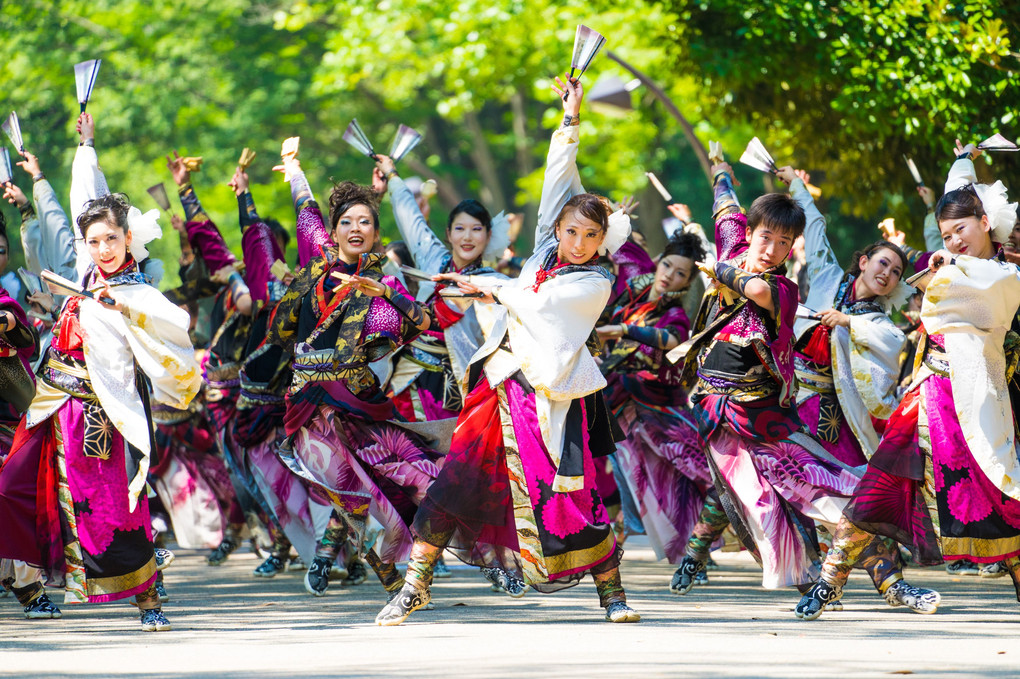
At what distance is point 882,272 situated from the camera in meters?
6.90

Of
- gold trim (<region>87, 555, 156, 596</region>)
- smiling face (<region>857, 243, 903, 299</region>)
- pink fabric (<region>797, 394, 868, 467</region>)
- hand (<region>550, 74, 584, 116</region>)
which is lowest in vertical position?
gold trim (<region>87, 555, 156, 596</region>)

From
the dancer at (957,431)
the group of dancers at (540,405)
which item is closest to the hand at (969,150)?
the group of dancers at (540,405)

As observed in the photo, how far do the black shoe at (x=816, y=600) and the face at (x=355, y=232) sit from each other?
2.68m

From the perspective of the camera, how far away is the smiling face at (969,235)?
5672mm

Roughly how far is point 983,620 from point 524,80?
44.6 feet

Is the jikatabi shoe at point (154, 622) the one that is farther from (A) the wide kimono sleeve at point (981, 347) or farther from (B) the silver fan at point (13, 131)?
(A) the wide kimono sleeve at point (981, 347)

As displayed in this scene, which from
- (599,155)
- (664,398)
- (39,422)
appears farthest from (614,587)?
(599,155)

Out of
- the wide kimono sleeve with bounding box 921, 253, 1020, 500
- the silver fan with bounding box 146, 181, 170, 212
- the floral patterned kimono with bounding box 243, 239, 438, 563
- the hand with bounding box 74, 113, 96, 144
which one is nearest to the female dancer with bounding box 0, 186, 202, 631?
the hand with bounding box 74, 113, 96, 144

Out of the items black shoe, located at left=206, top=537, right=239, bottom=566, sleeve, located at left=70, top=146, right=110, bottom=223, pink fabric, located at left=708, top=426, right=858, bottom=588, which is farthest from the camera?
black shoe, located at left=206, top=537, right=239, bottom=566

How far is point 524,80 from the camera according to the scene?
18.2 meters

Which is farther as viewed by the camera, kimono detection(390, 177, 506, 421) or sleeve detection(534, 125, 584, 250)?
kimono detection(390, 177, 506, 421)

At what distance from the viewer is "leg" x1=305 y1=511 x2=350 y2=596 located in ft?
21.9

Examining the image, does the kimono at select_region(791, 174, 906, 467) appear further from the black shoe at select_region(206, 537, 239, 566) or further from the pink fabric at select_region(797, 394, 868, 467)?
the black shoe at select_region(206, 537, 239, 566)

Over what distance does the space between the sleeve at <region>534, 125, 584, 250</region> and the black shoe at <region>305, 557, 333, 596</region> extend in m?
2.08
